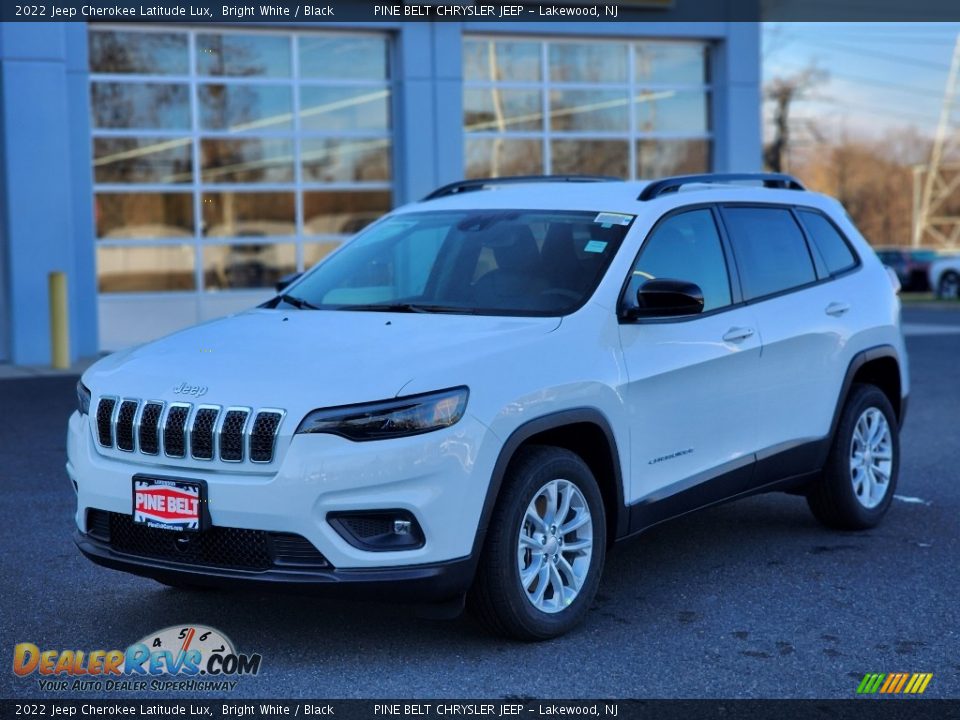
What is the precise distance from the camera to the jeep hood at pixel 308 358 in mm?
4488

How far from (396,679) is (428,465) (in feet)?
2.50

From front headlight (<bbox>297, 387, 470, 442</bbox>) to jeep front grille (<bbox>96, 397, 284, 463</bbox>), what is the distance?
0.48 feet

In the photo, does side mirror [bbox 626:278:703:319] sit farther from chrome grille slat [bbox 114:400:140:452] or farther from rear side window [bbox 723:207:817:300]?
chrome grille slat [bbox 114:400:140:452]

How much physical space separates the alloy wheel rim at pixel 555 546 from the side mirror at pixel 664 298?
823 millimetres

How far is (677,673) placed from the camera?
4613mm

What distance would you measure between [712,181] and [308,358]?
2676mm

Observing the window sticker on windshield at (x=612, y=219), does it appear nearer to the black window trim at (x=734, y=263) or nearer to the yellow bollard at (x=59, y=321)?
the black window trim at (x=734, y=263)

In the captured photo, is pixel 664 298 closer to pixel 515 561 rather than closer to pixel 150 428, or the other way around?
pixel 515 561

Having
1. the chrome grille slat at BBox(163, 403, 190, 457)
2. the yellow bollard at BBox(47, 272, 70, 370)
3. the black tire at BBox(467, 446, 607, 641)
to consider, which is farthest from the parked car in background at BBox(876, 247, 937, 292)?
the chrome grille slat at BBox(163, 403, 190, 457)

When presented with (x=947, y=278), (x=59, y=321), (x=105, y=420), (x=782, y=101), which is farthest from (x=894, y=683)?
(x=782, y=101)

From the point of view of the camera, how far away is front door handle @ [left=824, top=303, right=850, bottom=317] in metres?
6.65

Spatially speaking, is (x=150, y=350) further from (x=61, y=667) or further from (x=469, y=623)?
(x=469, y=623)

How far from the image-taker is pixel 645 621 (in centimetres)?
527

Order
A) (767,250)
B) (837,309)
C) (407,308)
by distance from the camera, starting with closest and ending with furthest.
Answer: (407,308) → (767,250) → (837,309)
